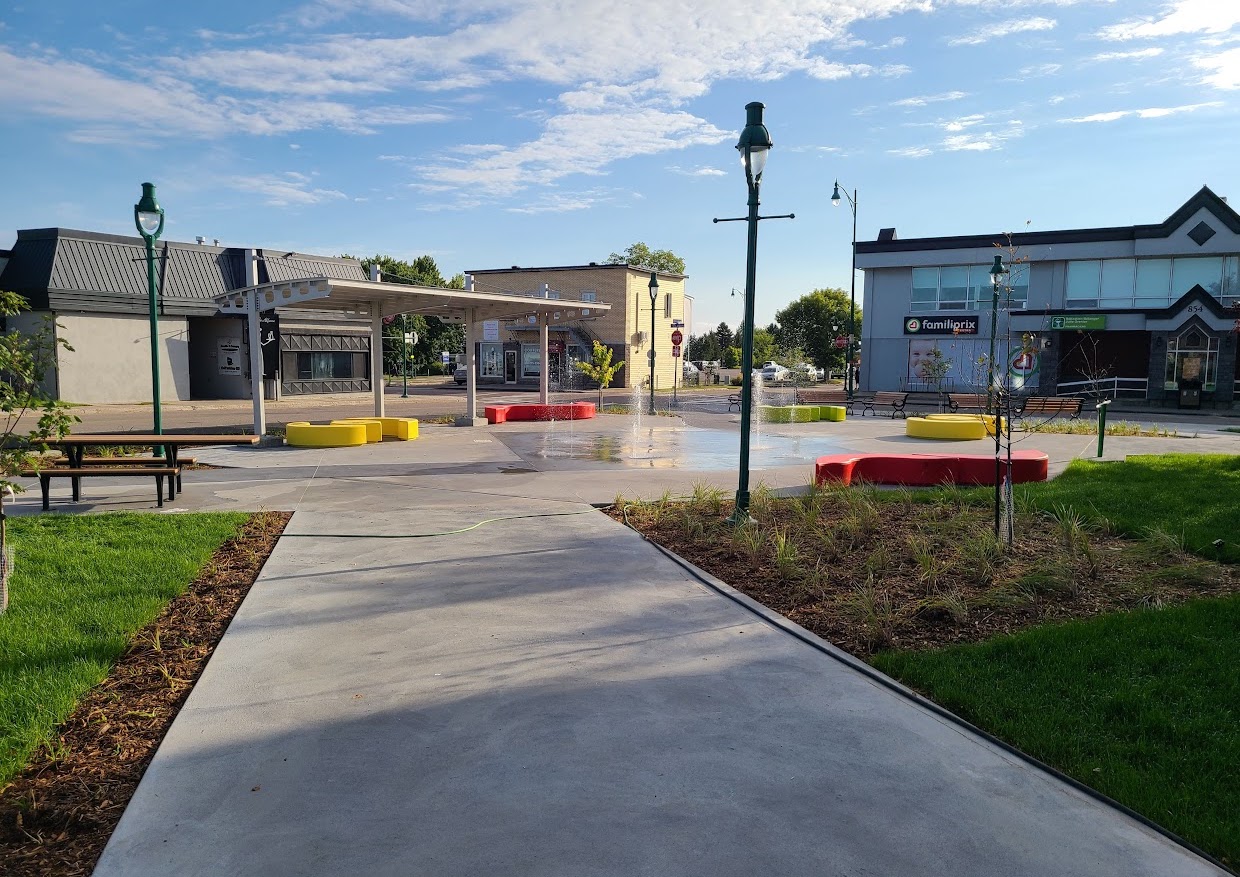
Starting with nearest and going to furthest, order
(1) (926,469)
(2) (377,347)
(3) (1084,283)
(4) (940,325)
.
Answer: (1) (926,469) < (2) (377,347) < (3) (1084,283) < (4) (940,325)

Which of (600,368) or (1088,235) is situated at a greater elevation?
(1088,235)

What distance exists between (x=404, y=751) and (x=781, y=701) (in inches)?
81.9

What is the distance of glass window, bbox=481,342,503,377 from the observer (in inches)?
2224

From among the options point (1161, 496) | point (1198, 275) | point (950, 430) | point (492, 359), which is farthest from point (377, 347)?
point (1198, 275)

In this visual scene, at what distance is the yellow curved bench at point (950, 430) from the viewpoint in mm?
20266

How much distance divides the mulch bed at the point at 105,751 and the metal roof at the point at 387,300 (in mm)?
13590

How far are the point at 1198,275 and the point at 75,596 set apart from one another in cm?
4657

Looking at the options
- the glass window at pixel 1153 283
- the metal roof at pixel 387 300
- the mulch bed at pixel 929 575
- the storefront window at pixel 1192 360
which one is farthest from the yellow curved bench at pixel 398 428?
the glass window at pixel 1153 283

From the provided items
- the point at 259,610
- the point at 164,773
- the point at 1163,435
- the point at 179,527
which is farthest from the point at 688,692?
the point at 1163,435

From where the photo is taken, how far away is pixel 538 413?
26.5m

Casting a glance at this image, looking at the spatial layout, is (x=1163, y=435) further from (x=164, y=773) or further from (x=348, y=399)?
(x=348, y=399)

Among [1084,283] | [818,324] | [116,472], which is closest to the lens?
[116,472]

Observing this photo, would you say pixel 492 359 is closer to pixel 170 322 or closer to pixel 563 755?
pixel 170 322

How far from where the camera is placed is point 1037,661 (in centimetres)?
513
